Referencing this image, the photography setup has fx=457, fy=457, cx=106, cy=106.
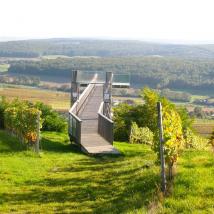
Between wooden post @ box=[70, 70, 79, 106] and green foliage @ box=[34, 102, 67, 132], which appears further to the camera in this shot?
green foliage @ box=[34, 102, 67, 132]

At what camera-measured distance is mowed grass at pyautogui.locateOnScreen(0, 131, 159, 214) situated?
37.7ft

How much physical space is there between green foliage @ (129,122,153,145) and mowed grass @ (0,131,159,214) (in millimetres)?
11771

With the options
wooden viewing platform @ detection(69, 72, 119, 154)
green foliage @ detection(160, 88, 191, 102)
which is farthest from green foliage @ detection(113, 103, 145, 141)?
green foliage @ detection(160, 88, 191, 102)

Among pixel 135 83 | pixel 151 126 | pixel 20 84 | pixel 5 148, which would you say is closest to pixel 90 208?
pixel 5 148

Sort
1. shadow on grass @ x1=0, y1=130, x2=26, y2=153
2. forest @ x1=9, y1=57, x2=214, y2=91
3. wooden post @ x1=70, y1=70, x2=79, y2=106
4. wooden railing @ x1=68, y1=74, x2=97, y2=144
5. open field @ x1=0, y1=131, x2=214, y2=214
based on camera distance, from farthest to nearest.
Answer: forest @ x1=9, y1=57, x2=214, y2=91, wooden post @ x1=70, y1=70, x2=79, y2=106, wooden railing @ x1=68, y1=74, x2=97, y2=144, shadow on grass @ x1=0, y1=130, x2=26, y2=153, open field @ x1=0, y1=131, x2=214, y2=214

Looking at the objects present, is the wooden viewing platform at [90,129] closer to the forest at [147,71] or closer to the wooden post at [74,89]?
the wooden post at [74,89]

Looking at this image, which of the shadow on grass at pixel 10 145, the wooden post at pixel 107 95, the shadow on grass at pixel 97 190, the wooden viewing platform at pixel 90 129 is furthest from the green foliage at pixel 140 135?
the shadow on grass at pixel 97 190

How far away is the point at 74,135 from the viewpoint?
25.6m

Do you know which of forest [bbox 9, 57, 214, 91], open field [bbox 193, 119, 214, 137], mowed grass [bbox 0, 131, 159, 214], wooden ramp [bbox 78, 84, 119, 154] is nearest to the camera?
mowed grass [bbox 0, 131, 159, 214]

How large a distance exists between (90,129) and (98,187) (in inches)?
541

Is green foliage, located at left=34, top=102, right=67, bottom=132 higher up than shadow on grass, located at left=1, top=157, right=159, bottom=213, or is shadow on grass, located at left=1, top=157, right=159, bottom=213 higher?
shadow on grass, located at left=1, top=157, right=159, bottom=213

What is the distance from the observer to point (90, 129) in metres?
27.4

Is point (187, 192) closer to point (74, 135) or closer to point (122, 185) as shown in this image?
point (122, 185)

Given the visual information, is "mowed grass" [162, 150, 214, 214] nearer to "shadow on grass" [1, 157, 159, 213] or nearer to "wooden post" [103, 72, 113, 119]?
"shadow on grass" [1, 157, 159, 213]
